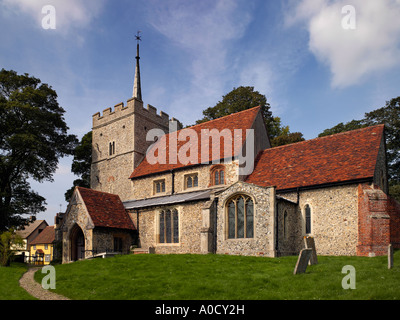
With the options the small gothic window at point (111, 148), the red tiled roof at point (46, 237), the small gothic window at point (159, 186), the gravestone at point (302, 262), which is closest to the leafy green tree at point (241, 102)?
the small gothic window at point (111, 148)

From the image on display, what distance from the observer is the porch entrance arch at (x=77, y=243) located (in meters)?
23.8

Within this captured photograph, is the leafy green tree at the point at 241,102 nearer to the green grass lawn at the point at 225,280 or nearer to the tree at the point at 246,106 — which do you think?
the tree at the point at 246,106

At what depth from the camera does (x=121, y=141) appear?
32.8 m

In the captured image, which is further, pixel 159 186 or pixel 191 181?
pixel 159 186

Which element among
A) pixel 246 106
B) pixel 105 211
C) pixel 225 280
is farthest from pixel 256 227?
pixel 246 106

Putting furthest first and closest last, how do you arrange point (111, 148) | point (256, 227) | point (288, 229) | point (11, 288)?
point (111, 148), point (288, 229), point (256, 227), point (11, 288)

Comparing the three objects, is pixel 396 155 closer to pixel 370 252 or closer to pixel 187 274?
pixel 370 252

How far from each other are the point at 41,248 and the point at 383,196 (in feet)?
165

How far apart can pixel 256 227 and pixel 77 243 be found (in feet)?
42.3

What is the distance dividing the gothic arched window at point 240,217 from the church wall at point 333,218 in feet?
10.4

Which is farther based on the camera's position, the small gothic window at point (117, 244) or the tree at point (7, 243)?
the small gothic window at point (117, 244)

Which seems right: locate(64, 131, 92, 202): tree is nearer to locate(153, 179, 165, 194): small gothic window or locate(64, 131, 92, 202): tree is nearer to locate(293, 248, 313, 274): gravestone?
locate(153, 179, 165, 194): small gothic window

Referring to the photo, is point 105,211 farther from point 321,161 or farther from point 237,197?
point 321,161
